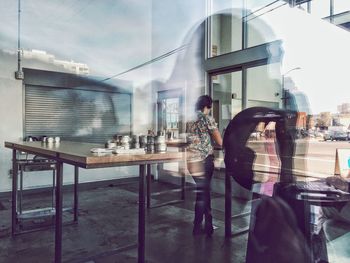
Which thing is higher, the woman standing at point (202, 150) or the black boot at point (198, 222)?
the woman standing at point (202, 150)

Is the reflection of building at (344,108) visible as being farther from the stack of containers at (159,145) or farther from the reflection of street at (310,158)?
the stack of containers at (159,145)

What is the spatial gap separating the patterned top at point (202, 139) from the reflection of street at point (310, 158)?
3.04ft

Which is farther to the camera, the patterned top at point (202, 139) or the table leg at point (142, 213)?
the patterned top at point (202, 139)

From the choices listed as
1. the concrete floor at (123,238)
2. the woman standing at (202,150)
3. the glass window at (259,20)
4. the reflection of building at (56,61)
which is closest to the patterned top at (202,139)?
the woman standing at (202,150)

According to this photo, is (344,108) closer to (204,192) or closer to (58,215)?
(204,192)

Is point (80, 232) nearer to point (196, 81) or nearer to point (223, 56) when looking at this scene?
point (196, 81)

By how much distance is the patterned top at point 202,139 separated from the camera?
247 cm

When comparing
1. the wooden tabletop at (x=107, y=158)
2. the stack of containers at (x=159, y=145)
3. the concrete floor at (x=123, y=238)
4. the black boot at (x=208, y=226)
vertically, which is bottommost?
the concrete floor at (x=123, y=238)

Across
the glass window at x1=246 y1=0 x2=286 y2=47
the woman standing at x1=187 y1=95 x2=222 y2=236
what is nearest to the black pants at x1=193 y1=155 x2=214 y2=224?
the woman standing at x1=187 y1=95 x2=222 y2=236

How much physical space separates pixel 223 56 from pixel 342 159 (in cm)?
256

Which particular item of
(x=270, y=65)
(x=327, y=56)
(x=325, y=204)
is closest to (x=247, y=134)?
(x=325, y=204)

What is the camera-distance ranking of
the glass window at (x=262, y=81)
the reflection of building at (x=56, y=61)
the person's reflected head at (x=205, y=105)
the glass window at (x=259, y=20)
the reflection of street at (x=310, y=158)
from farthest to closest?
the reflection of building at (x=56, y=61), the glass window at (x=259, y=20), the glass window at (x=262, y=81), the person's reflected head at (x=205, y=105), the reflection of street at (x=310, y=158)

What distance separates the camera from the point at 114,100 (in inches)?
188

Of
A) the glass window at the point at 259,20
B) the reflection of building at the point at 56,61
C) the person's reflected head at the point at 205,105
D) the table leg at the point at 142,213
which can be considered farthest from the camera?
the reflection of building at the point at 56,61
